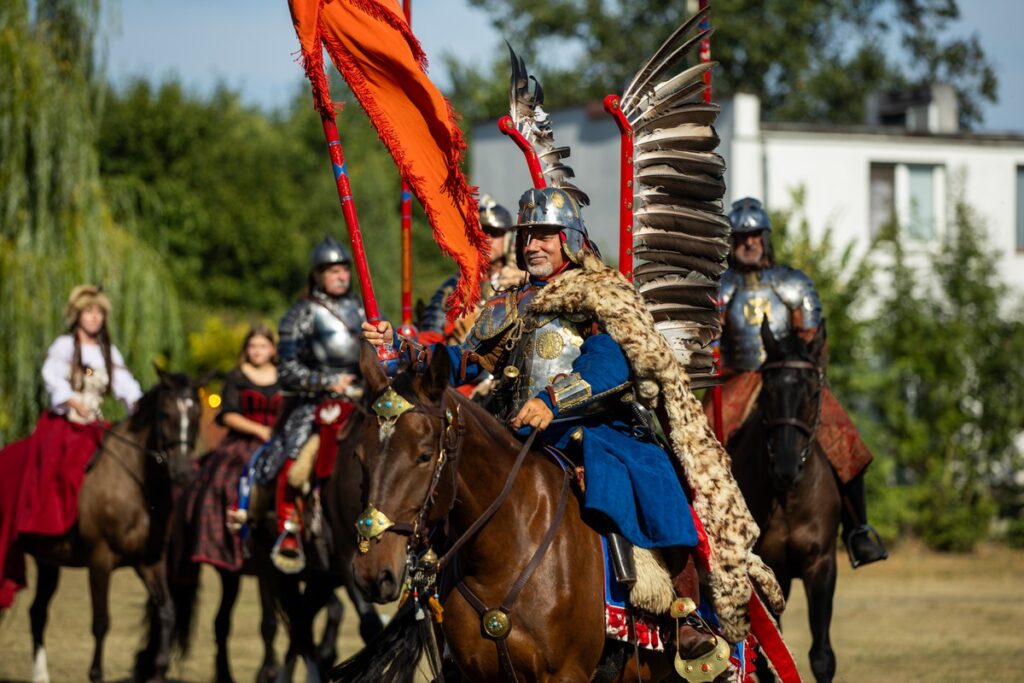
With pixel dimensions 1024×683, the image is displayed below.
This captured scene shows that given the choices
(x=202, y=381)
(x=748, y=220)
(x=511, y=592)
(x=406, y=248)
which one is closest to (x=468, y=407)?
(x=511, y=592)

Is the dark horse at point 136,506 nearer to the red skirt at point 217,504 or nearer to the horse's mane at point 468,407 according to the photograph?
the red skirt at point 217,504

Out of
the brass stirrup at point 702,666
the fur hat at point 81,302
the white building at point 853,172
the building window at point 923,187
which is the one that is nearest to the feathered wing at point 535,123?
the brass stirrup at point 702,666

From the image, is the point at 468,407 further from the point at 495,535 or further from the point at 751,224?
the point at 751,224

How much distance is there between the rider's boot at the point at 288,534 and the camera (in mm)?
10428

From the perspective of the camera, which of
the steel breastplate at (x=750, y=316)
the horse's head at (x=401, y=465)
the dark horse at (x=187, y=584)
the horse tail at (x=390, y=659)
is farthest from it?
the dark horse at (x=187, y=584)

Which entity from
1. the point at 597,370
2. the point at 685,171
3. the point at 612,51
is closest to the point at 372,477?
the point at 597,370

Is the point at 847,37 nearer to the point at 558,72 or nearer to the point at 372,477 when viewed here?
the point at 558,72

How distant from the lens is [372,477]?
5.11 metres

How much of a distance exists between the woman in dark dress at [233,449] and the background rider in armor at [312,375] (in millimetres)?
790

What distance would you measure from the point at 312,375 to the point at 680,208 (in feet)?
13.2

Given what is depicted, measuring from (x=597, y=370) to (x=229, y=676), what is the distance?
6148 millimetres

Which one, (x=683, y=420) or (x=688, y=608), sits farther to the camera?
(x=683, y=420)

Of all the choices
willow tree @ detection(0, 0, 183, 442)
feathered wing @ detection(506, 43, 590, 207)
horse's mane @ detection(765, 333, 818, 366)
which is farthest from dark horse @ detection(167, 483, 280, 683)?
willow tree @ detection(0, 0, 183, 442)

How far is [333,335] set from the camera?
34.6ft
